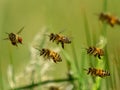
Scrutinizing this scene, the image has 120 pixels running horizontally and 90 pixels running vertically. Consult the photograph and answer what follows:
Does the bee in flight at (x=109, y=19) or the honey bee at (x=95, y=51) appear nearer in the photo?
the honey bee at (x=95, y=51)

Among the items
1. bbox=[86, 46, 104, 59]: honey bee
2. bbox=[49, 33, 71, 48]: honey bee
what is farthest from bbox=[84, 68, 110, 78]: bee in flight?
bbox=[49, 33, 71, 48]: honey bee

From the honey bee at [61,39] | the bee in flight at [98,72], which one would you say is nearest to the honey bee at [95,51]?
the bee in flight at [98,72]

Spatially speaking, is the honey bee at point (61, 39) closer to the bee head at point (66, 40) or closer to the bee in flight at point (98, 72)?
the bee head at point (66, 40)

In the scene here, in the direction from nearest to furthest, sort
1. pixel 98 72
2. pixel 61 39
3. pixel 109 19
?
pixel 98 72 < pixel 61 39 < pixel 109 19

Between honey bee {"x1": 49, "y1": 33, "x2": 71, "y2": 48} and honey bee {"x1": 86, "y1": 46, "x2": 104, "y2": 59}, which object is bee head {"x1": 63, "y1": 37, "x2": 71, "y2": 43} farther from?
honey bee {"x1": 86, "y1": 46, "x2": 104, "y2": 59}

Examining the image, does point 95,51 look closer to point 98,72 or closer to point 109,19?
point 98,72

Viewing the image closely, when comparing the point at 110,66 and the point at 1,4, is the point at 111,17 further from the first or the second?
the point at 1,4

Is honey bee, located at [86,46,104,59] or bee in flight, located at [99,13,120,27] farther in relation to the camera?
bee in flight, located at [99,13,120,27]

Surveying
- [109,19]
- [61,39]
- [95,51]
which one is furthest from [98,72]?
[109,19]

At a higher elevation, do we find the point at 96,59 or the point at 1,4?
the point at 1,4

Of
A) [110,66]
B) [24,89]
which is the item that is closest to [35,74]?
[24,89]

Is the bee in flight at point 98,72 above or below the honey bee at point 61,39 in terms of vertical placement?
below
